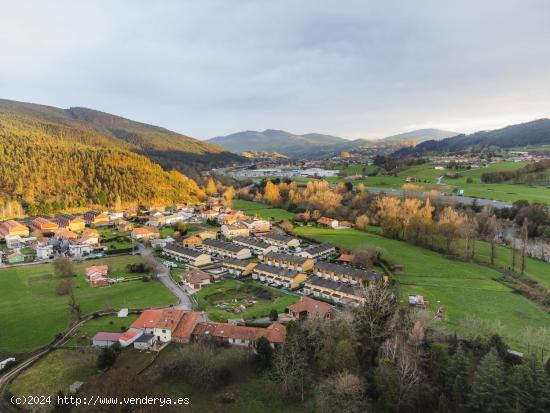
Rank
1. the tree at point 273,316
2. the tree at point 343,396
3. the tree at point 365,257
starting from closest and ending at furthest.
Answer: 1. the tree at point 343,396
2. the tree at point 273,316
3. the tree at point 365,257

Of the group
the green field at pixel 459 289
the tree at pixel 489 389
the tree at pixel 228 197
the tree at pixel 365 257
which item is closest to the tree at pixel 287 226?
the green field at pixel 459 289

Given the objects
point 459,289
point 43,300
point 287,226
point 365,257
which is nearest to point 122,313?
point 43,300

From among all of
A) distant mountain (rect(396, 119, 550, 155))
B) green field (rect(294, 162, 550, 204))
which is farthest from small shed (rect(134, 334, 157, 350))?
distant mountain (rect(396, 119, 550, 155))

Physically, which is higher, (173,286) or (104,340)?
(104,340)

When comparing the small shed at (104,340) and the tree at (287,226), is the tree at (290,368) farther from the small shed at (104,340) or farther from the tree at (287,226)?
the tree at (287,226)

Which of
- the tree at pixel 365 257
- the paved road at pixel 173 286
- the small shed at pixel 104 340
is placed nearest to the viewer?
the small shed at pixel 104 340

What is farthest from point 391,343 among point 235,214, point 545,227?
point 235,214

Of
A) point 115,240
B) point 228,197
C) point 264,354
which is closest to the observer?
point 264,354

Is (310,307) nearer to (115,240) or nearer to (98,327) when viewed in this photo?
(98,327)

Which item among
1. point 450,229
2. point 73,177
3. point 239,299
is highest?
point 73,177
